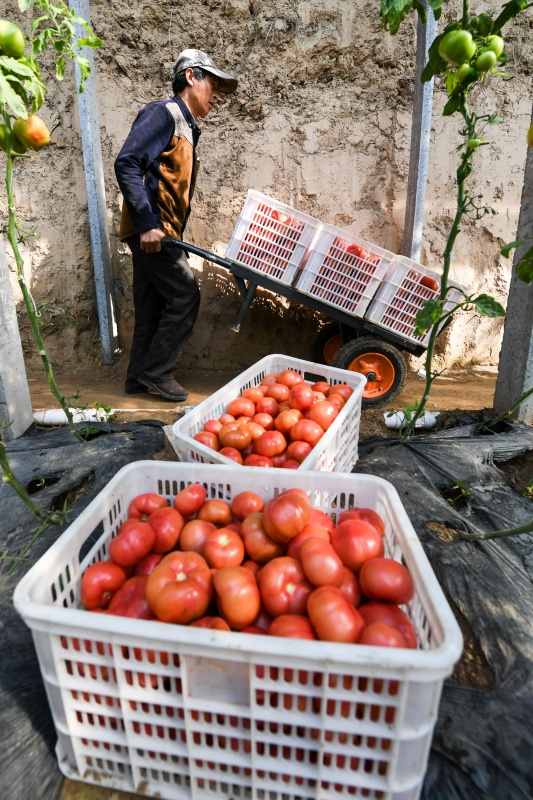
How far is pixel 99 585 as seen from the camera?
4.15 feet

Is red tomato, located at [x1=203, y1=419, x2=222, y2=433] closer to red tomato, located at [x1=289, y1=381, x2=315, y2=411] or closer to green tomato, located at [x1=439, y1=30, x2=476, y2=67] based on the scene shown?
red tomato, located at [x1=289, y1=381, x2=315, y2=411]

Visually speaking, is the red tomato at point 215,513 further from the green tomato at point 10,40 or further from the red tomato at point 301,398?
the green tomato at point 10,40

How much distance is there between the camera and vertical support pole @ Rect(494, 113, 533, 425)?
2.95m

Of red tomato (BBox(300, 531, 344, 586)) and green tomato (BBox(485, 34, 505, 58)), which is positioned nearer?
red tomato (BBox(300, 531, 344, 586))

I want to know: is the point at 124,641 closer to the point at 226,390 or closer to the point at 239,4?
the point at 226,390

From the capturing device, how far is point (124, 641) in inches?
38.8

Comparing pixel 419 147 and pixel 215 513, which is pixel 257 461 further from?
pixel 419 147

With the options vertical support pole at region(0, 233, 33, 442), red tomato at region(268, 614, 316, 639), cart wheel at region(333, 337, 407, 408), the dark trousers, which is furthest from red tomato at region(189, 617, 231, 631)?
the dark trousers

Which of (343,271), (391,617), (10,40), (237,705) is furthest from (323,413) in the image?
(343,271)

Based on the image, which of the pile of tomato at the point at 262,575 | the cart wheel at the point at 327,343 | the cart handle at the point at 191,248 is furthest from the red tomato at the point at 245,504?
the cart wheel at the point at 327,343

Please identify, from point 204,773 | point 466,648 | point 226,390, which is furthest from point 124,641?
point 226,390

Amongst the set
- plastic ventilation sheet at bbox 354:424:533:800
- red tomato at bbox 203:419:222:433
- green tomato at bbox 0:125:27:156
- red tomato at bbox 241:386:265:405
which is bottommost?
plastic ventilation sheet at bbox 354:424:533:800

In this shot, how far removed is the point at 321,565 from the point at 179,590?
1.14 ft

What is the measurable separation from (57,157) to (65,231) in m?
0.70
